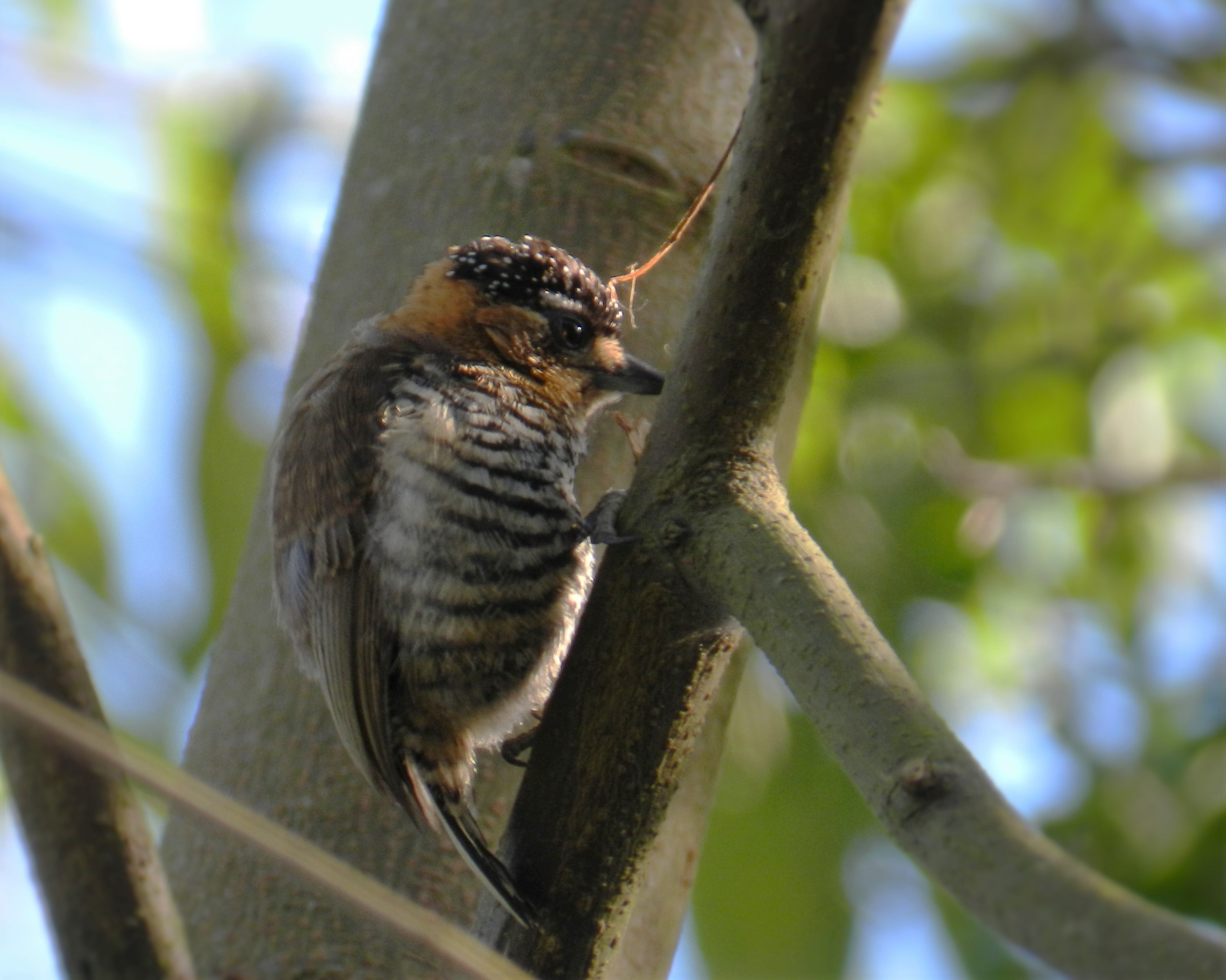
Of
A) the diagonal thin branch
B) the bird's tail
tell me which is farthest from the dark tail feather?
the diagonal thin branch

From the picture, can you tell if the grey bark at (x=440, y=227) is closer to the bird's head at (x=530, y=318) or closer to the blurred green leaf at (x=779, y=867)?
the bird's head at (x=530, y=318)

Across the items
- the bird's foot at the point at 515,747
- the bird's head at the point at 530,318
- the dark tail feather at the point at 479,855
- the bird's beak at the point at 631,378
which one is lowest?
the dark tail feather at the point at 479,855

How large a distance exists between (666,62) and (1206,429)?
115 inches

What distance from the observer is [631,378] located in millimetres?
2832

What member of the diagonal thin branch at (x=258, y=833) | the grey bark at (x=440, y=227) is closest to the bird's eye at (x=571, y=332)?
the grey bark at (x=440, y=227)

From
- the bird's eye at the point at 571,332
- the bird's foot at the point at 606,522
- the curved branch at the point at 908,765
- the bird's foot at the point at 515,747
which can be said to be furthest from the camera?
the bird's eye at the point at 571,332

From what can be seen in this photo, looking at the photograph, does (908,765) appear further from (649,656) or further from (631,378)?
(631,378)

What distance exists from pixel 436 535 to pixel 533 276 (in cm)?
61

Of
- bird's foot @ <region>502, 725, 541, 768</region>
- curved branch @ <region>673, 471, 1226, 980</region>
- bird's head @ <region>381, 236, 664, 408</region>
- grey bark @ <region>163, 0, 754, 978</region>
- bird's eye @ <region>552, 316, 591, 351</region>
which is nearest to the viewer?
curved branch @ <region>673, 471, 1226, 980</region>

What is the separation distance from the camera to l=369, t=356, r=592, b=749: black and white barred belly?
258 cm

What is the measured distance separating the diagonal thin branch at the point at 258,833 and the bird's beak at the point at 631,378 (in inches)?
60.5

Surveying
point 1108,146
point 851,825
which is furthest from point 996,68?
point 851,825

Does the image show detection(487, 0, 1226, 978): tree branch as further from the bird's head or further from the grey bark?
the bird's head

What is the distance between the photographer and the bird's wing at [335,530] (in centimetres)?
248
